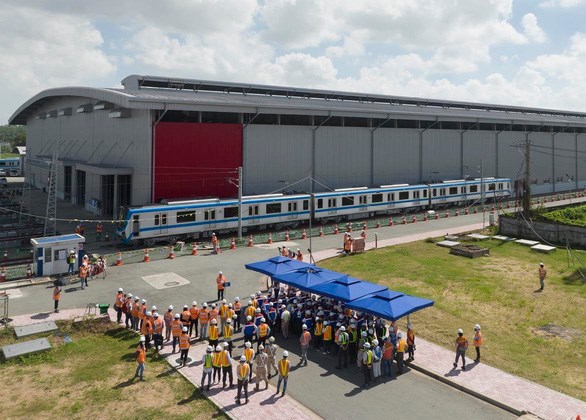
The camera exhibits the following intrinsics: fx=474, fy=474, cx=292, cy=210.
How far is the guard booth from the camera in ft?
86.0

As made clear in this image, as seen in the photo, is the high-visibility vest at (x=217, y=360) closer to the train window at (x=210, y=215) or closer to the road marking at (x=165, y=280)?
the road marking at (x=165, y=280)

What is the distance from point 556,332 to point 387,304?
785 cm

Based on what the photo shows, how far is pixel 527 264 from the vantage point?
1148 inches

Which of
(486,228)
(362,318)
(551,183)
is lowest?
(362,318)

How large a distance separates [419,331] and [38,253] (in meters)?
20.6

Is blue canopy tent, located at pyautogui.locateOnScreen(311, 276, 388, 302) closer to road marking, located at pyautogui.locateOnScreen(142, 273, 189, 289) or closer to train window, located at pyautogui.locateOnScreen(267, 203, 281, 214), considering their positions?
road marking, located at pyautogui.locateOnScreen(142, 273, 189, 289)

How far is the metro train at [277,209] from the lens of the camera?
1320 inches

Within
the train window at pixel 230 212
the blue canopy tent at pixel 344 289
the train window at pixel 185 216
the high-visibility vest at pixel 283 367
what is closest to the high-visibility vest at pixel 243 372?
the high-visibility vest at pixel 283 367

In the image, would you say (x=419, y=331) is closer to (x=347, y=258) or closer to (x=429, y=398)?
(x=429, y=398)

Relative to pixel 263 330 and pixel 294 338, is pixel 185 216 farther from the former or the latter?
pixel 263 330

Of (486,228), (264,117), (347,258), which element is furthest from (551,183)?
(347,258)

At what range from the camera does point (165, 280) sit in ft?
84.0

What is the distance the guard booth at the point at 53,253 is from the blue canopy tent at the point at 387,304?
17630 millimetres

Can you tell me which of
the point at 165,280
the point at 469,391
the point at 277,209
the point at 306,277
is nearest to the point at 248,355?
the point at 306,277
